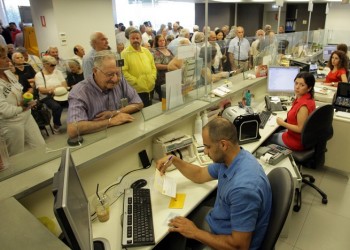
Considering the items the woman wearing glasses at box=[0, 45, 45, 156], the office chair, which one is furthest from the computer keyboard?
the office chair

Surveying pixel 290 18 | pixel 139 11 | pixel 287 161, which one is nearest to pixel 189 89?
pixel 287 161

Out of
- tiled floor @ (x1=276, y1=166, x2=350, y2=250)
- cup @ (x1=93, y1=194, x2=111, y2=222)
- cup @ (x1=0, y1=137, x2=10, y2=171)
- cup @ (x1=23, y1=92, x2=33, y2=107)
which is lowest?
tiled floor @ (x1=276, y1=166, x2=350, y2=250)

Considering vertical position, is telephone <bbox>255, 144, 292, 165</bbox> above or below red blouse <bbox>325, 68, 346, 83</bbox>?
below

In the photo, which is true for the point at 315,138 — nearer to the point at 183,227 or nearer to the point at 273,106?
the point at 273,106

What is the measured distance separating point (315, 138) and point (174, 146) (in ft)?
4.42

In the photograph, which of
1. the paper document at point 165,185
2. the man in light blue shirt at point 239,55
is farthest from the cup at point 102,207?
the man in light blue shirt at point 239,55

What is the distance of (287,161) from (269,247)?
Answer: 1041mm

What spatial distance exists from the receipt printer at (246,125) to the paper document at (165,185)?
0.80 metres

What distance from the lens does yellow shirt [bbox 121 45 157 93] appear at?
3037mm

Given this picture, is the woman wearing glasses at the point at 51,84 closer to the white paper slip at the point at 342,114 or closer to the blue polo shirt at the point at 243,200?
the blue polo shirt at the point at 243,200

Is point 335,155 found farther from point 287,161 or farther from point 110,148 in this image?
point 110,148

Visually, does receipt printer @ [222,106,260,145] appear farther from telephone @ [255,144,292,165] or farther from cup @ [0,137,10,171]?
cup @ [0,137,10,171]

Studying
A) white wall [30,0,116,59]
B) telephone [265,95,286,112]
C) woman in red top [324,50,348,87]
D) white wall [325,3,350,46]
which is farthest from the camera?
white wall [325,3,350,46]

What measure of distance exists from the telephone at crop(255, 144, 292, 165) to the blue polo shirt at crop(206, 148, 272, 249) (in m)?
0.75
